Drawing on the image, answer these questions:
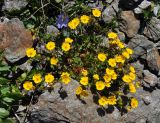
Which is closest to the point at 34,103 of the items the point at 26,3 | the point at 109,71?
the point at 109,71

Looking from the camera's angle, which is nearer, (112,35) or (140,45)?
(112,35)

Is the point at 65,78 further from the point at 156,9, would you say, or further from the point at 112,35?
the point at 156,9

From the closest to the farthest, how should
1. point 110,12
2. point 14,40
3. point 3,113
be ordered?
point 3,113 < point 14,40 < point 110,12

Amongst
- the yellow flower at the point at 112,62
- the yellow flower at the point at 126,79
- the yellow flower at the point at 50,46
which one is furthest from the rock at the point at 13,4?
the yellow flower at the point at 126,79

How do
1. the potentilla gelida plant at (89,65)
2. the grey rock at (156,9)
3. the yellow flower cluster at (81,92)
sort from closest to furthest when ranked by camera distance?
the yellow flower cluster at (81,92)
the potentilla gelida plant at (89,65)
the grey rock at (156,9)

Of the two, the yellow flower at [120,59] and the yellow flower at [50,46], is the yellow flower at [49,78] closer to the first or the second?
the yellow flower at [50,46]

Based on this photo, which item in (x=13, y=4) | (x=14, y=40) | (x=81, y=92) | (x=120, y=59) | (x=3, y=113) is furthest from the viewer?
(x=13, y=4)

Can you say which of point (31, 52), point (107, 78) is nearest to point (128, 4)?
point (107, 78)
